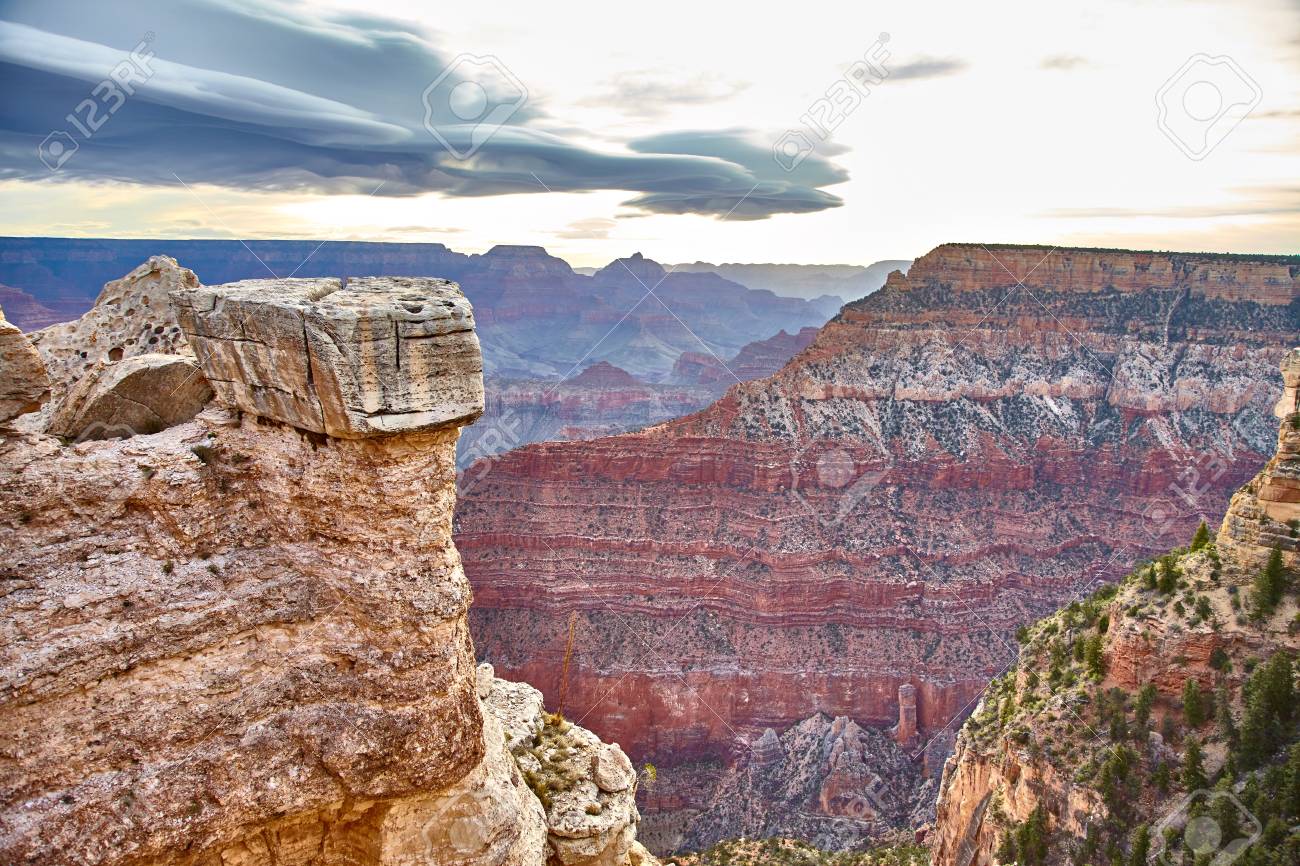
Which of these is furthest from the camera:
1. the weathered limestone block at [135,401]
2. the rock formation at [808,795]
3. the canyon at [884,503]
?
the canyon at [884,503]

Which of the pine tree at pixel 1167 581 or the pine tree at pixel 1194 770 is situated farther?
the pine tree at pixel 1167 581

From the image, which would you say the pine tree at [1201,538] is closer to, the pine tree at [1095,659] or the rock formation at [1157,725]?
the rock formation at [1157,725]

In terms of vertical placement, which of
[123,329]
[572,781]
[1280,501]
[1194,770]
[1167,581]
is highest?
[123,329]

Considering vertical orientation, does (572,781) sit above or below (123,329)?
below

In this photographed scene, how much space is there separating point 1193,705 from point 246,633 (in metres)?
23.1

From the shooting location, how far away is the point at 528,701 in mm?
17859

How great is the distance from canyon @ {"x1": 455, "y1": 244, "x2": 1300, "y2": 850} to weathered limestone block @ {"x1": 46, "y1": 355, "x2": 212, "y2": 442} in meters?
38.5

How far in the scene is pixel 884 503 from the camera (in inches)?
2432

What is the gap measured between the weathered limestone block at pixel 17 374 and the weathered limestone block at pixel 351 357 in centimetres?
209

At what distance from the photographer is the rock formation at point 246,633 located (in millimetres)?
9031

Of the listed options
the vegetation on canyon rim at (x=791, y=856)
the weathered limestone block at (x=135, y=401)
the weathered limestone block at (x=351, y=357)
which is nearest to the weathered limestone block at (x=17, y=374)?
the weathered limestone block at (x=351, y=357)

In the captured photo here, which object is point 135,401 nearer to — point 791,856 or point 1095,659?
point 1095,659

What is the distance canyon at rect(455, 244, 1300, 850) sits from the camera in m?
51.1

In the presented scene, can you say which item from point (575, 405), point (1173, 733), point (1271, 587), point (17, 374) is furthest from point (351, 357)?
point (575, 405)
